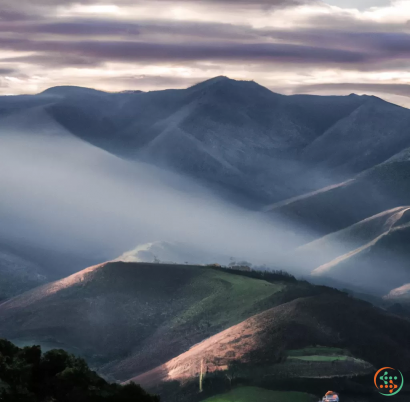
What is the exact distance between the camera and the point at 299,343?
226 ft

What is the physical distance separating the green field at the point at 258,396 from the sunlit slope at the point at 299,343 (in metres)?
2.10

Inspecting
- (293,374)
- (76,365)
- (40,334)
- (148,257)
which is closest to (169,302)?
(40,334)

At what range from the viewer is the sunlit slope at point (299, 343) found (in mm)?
64250

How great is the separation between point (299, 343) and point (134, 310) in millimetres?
37388

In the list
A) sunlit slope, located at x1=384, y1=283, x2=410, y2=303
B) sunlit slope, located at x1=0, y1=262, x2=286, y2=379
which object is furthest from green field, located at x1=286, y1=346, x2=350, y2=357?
sunlit slope, located at x1=384, y1=283, x2=410, y2=303

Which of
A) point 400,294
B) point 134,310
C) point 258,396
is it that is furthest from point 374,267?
point 258,396

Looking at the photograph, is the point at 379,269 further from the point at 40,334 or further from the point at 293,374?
the point at 293,374

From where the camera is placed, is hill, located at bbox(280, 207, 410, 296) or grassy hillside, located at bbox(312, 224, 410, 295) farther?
grassy hillside, located at bbox(312, 224, 410, 295)

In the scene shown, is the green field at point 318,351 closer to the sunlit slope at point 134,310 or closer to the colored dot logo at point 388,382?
the colored dot logo at point 388,382

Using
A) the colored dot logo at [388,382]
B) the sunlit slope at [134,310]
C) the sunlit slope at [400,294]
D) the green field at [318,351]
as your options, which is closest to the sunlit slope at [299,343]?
the green field at [318,351]

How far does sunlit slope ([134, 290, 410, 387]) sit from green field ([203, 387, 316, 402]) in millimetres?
2102

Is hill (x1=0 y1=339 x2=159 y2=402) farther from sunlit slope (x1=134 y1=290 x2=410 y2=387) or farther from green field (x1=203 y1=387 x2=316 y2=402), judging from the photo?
sunlit slope (x1=134 y1=290 x2=410 y2=387)

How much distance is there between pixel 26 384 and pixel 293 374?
30.4 metres

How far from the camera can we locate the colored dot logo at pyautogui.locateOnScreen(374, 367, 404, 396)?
196 feet
